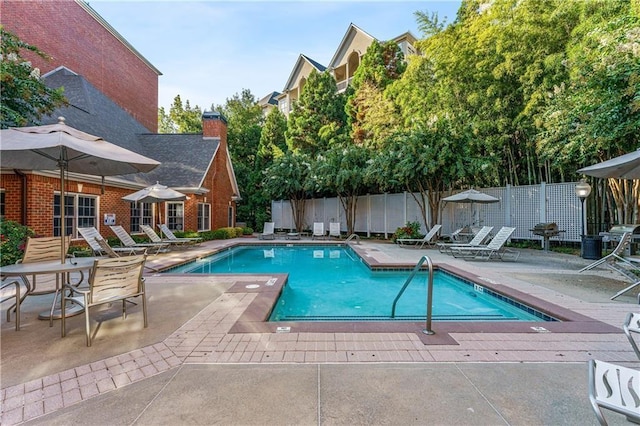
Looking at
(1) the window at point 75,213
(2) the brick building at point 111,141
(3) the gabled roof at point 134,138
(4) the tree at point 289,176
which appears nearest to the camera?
(2) the brick building at point 111,141

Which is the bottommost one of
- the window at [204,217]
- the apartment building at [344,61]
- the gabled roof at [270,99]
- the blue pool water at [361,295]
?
the blue pool water at [361,295]

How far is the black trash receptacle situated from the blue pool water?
4.86 m

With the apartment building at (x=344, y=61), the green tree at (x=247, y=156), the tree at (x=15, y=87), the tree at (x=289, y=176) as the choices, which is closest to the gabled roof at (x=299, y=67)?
Result: the apartment building at (x=344, y=61)

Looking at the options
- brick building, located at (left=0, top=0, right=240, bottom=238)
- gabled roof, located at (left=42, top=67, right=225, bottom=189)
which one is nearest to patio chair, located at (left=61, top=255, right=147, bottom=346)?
brick building, located at (left=0, top=0, right=240, bottom=238)

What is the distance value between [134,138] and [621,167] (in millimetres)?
18118

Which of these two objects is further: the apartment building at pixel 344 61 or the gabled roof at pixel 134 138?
the apartment building at pixel 344 61

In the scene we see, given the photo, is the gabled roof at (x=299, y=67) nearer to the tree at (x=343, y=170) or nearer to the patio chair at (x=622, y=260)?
the tree at (x=343, y=170)

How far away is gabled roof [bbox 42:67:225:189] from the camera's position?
39.5 ft

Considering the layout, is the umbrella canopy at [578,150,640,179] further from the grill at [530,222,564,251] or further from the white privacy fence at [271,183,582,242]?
the white privacy fence at [271,183,582,242]

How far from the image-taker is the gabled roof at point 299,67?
94.0 ft

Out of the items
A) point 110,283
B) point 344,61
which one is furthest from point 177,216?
point 344,61

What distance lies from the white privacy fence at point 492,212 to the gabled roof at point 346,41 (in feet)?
49.6

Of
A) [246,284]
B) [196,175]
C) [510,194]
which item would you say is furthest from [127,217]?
[510,194]

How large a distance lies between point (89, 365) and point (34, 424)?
73 centimetres
